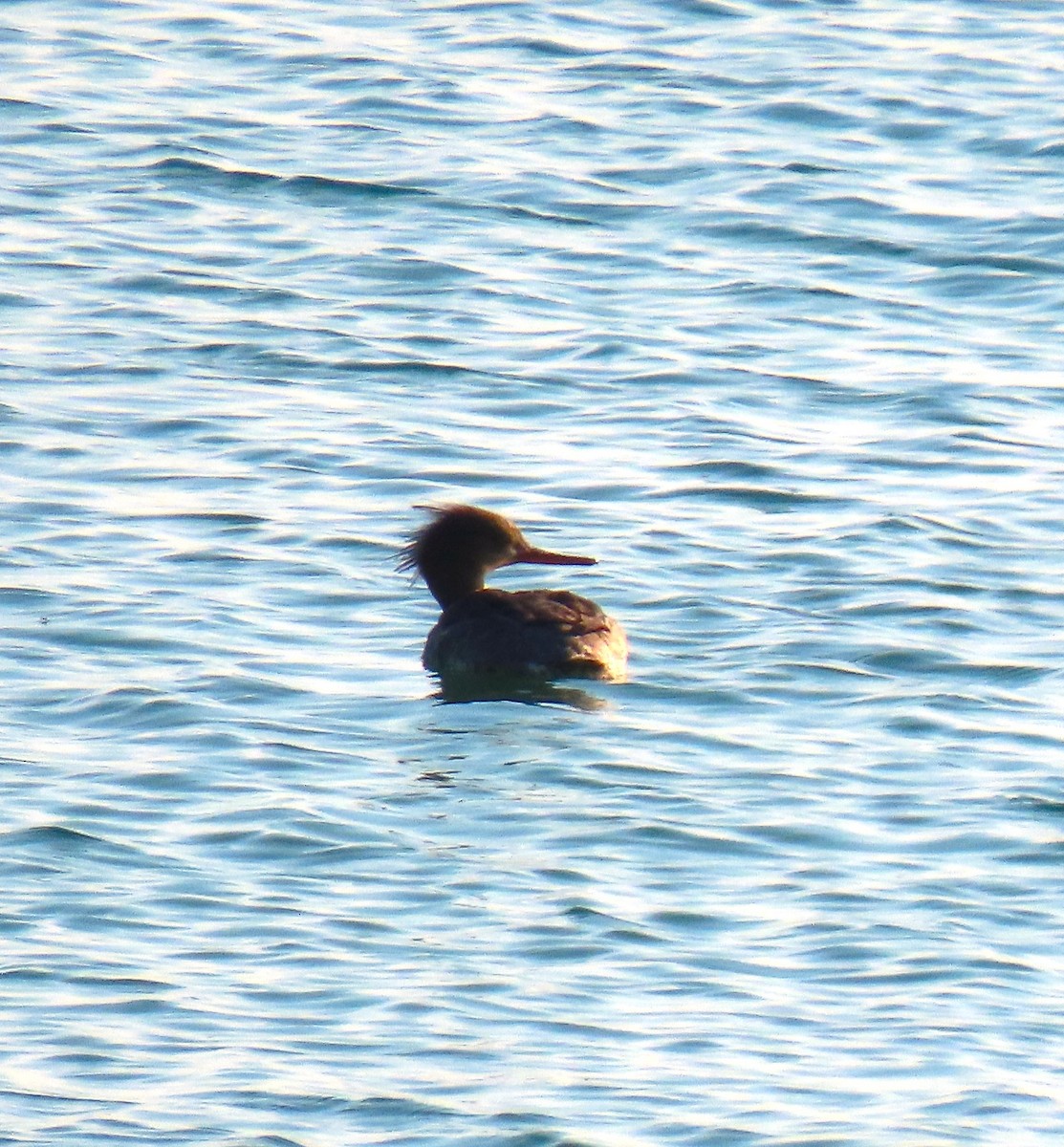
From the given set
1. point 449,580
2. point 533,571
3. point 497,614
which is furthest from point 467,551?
point 533,571

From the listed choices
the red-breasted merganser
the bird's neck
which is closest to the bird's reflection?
the red-breasted merganser

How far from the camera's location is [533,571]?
1235cm

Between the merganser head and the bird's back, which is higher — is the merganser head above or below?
above

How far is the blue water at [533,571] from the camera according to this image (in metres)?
6.91

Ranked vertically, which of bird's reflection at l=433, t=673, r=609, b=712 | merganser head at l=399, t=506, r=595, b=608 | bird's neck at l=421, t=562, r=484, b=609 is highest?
merganser head at l=399, t=506, r=595, b=608

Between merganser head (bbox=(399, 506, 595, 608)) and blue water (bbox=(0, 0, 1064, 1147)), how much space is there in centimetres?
26

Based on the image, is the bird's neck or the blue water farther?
the bird's neck

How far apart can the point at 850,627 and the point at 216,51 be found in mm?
9818

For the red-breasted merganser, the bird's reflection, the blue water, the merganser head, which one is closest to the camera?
the blue water

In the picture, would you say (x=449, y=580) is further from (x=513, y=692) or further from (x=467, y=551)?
(x=513, y=692)

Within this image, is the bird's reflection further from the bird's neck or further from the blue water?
the bird's neck

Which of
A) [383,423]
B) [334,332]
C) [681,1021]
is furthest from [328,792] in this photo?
[334,332]

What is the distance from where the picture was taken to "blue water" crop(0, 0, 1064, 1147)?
22.7ft

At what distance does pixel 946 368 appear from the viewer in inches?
550
